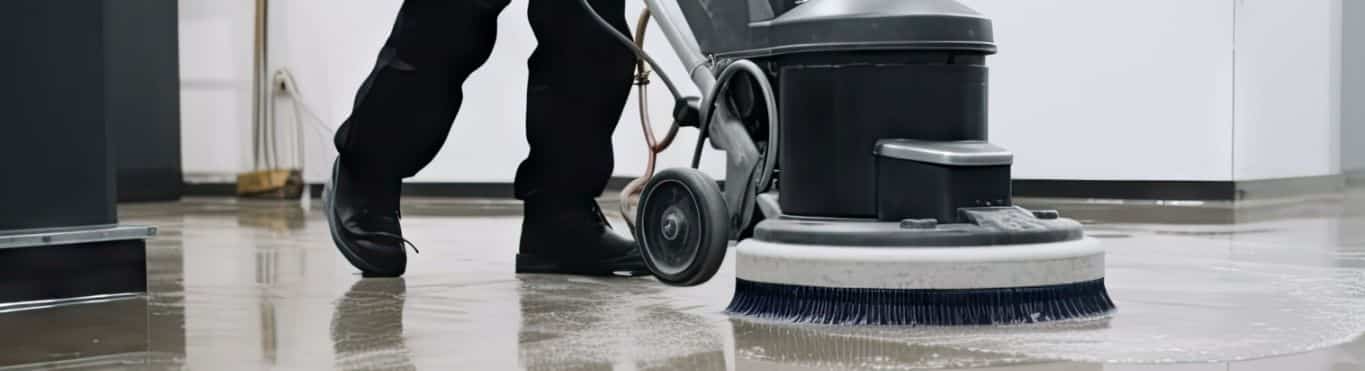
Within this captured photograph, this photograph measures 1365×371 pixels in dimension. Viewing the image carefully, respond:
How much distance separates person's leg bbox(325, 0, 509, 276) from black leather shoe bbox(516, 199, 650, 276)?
21 cm

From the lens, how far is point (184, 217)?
5.21 meters

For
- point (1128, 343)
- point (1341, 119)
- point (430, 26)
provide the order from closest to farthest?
point (1128, 343) → point (430, 26) → point (1341, 119)

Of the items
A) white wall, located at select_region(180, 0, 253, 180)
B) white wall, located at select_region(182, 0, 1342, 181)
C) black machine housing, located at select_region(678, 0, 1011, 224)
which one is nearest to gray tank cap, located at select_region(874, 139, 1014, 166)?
black machine housing, located at select_region(678, 0, 1011, 224)

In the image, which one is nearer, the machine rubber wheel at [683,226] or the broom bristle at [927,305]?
the broom bristle at [927,305]

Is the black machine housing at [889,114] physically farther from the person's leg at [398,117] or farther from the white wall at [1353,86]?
the white wall at [1353,86]

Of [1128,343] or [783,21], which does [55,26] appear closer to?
[783,21]

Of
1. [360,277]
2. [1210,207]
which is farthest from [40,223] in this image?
[1210,207]

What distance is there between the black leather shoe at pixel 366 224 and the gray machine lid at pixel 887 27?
90 centimetres

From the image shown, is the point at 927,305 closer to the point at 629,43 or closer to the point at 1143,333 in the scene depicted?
the point at 1143,333

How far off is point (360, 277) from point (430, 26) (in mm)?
439

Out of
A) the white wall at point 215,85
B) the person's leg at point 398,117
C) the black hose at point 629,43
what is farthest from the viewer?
the white wall at point 215,85

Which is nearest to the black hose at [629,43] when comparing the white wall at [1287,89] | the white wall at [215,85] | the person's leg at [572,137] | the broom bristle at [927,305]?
the person's leg at [572,137]

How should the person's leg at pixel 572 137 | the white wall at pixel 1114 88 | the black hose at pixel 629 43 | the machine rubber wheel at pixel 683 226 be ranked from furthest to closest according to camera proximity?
the white wall at pixel 1114 88
the person's leg at pixel 572 137
the black hose at pixel 629 43
the machine rubber wheel at pixel 683 226

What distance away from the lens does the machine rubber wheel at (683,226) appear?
6.16 ft
